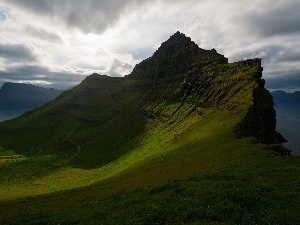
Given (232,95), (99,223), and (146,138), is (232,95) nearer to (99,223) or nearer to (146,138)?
(146,138)

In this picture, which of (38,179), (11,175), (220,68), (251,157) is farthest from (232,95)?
(11,175)

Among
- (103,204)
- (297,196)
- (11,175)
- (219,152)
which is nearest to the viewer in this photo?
(297,196)

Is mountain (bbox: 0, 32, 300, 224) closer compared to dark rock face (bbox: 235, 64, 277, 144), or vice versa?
mountain (bbox: 0, 32, 300, 224)

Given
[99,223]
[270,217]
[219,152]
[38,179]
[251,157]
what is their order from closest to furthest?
[270,217]
[99,223]
[251,157]
[219,152]
[38,179]

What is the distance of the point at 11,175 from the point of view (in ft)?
475

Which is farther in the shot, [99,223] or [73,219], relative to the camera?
[73,219]

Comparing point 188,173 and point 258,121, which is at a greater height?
point 258,121

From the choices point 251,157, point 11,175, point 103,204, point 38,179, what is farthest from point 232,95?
point 11,175

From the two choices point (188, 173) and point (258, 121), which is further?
point (258, 121)

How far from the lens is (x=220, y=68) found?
173 metres

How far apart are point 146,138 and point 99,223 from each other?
127064 mm

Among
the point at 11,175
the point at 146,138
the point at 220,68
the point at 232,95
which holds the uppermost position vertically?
the point at 220,68

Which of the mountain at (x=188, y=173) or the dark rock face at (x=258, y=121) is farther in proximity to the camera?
the dark rock face at (x=258, y=121)

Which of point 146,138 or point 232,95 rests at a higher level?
point 232,95
